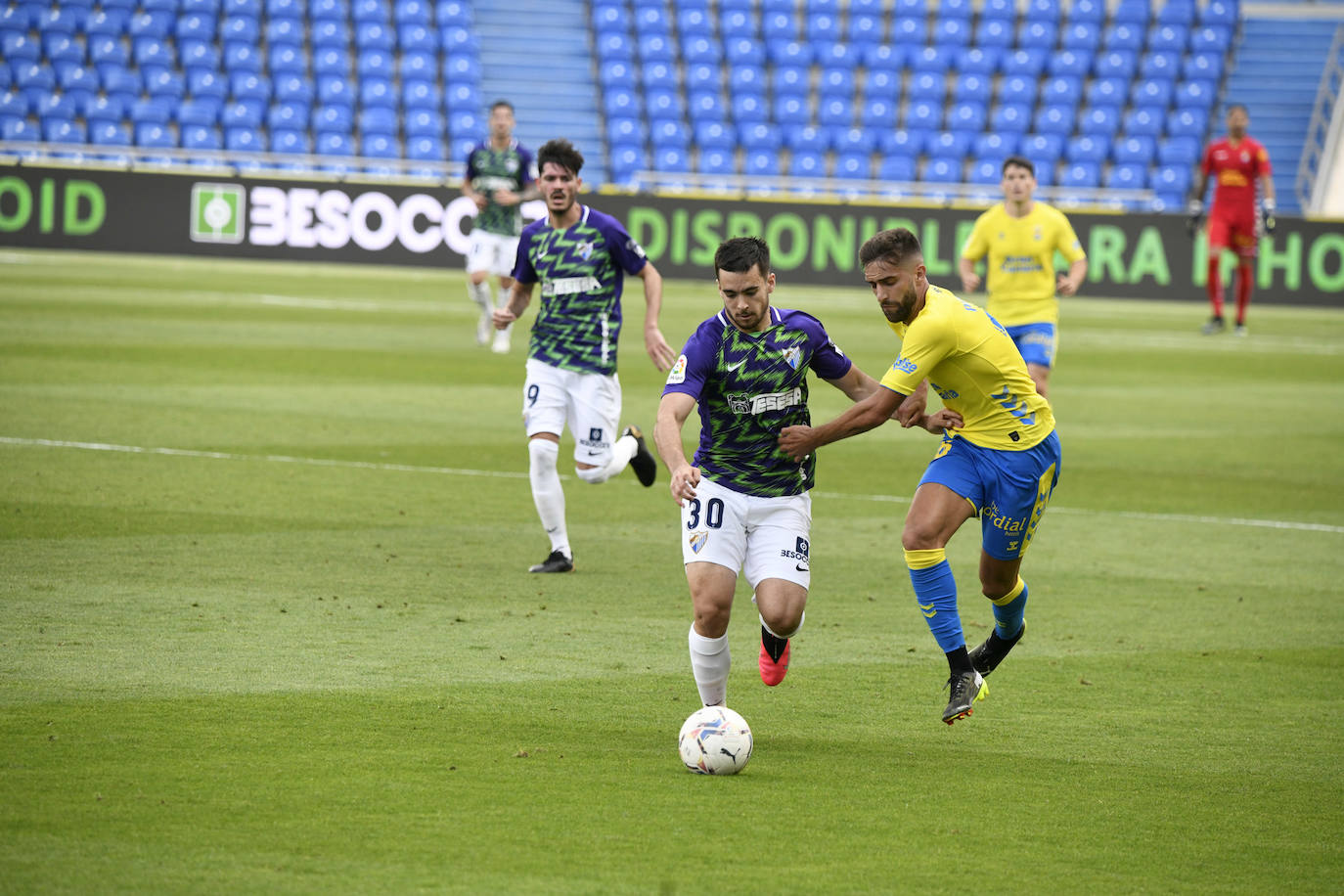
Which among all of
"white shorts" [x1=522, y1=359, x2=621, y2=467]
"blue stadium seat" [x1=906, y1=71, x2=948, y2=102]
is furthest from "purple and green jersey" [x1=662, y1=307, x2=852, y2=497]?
"blue stadium seat" [x1=906, y1=71, x2=948, y2=102]

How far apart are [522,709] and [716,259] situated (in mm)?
1748

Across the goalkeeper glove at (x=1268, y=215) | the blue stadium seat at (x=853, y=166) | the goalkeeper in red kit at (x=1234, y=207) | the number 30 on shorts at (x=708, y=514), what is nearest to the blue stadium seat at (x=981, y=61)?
the blue stadium seat at (x=853, y=166)

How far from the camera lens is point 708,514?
5801 millimetres

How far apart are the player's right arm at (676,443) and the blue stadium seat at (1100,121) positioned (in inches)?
1260

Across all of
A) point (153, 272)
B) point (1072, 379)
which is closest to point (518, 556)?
point (1072, 379)

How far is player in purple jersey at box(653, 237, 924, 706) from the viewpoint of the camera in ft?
18.6

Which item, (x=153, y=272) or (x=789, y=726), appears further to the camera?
(x=153, y=272)

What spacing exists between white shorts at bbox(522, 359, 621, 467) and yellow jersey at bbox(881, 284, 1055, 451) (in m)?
2.72

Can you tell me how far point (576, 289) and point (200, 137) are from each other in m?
26.1

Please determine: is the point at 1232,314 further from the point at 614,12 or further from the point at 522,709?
the point at 522,709

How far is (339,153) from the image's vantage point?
33719mm

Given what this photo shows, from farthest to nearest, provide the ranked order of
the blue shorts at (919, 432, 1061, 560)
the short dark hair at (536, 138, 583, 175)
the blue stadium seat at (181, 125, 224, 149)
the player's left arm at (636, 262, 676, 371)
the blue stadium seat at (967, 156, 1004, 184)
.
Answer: the blue stadium seat at (967, 156, 1004, 184)
the blue stadium seat at (181, 125, 224, 149)
the short dark hair at (536, 138, 583, 175)
the player's left arm at (636, 262, 676, 371)
the blue shorts at (919, 432, 1061, 560)

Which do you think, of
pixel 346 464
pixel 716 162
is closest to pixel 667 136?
pixel 716 162

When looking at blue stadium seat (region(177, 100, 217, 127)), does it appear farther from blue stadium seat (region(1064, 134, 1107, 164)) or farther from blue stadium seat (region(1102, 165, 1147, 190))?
blue stadium seat (region(1102, 165, 1147, 190))
